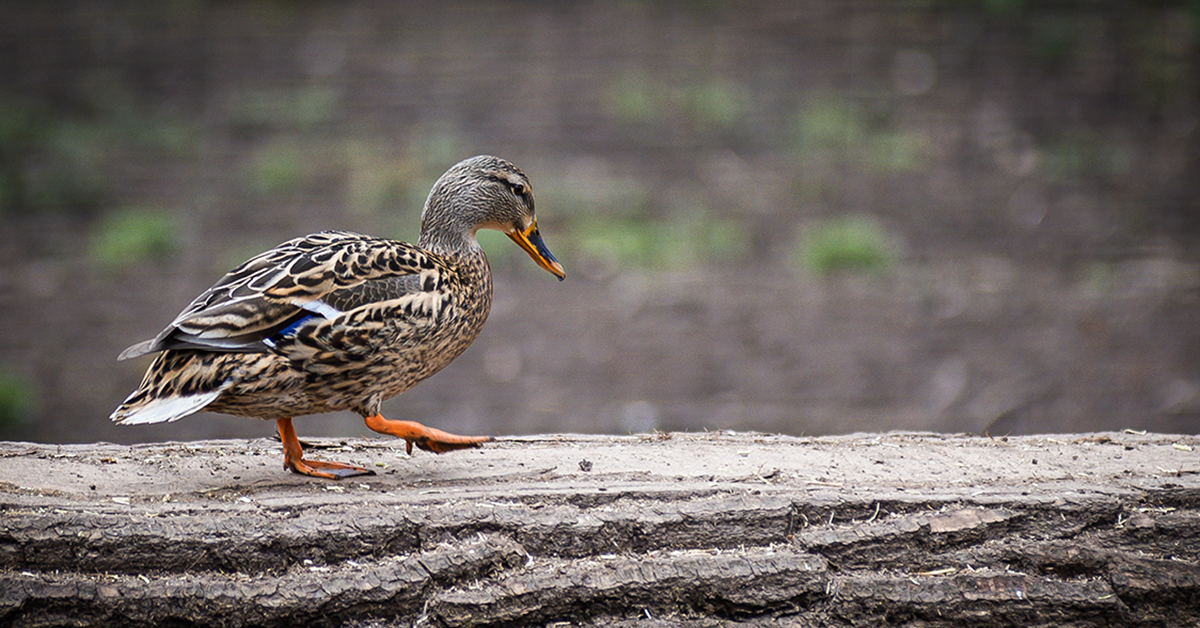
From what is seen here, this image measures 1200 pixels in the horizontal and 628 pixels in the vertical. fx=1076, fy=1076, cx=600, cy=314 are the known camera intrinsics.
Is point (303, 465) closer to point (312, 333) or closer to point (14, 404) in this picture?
point (312, 333)

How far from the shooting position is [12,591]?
7.38ft

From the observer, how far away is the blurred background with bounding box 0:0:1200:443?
506 cm

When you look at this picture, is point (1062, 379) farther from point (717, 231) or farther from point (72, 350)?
point (72, 350)

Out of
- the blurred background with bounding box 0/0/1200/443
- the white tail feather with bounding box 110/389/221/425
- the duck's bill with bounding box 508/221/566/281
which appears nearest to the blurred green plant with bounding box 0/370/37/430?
the blurred background with bounding box 0/0/1200/443

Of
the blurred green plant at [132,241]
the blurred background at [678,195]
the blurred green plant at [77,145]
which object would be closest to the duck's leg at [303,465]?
the blurred background at [678,195]

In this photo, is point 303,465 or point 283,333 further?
point 303,465

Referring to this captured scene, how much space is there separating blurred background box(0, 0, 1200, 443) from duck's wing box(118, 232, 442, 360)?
2.20 meters

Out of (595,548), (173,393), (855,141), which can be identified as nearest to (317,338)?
(173,393)

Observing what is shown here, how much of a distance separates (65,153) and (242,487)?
18.3 ft

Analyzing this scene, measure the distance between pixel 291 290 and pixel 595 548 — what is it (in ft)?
3.06

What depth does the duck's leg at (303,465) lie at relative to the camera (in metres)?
2.74

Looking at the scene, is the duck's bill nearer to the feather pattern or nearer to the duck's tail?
the feather pattern

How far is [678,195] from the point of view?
721 cm

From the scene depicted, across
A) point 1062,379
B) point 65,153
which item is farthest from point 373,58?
point 1062,379
